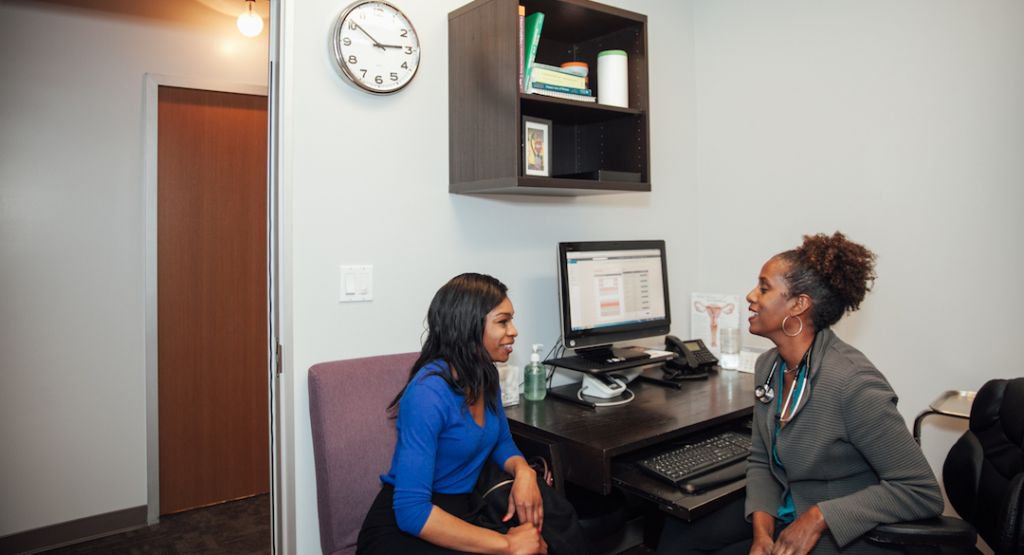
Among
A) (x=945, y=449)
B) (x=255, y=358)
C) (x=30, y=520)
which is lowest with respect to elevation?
(x=30, y=520)

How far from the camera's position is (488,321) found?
5.53 ft

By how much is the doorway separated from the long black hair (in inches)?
78.8

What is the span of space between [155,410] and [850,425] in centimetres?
294

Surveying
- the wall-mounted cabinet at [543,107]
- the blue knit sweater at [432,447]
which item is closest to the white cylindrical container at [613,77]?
the wall-mounted cabinet at [543,107]

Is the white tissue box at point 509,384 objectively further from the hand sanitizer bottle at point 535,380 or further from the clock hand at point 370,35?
the clock hand at point 370,35

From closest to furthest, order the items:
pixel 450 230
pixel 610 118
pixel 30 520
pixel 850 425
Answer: pixel 850 425
pixel 450 230
pixel 610 118
pixel 30 520

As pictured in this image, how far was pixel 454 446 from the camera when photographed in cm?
161

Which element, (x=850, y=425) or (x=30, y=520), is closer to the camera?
(x=850, y=425)

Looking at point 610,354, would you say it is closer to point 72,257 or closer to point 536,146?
point 536,146

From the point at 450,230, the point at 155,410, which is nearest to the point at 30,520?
the point at 155,410

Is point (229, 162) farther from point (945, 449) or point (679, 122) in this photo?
point (945, 449)

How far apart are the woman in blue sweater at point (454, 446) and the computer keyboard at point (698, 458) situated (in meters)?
0.33

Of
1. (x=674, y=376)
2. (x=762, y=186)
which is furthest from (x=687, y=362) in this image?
(x=762, y=186)

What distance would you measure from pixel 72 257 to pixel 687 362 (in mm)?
2683
